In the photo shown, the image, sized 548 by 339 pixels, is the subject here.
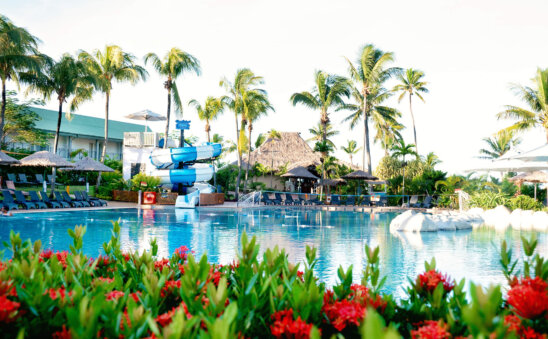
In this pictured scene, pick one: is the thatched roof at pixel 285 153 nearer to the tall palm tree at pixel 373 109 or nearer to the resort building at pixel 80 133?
the tall palm tree at pixel 373 109

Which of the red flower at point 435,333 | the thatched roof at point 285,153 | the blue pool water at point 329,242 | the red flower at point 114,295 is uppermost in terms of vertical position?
the thatched roof at point 285,153

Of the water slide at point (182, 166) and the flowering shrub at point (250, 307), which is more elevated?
the water slide at point (182, 166)

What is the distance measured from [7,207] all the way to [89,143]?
24159 millimetres

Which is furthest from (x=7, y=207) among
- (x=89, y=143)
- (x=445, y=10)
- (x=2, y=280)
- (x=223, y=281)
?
(x=89, y=143)

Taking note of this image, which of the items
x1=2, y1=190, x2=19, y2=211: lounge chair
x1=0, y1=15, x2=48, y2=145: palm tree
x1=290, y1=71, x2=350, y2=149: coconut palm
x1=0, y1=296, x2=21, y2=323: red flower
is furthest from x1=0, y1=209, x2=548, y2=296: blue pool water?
x1=290, y1=71, x2=350, y2=149: coconut palm

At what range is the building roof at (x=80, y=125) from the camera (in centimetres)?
3422

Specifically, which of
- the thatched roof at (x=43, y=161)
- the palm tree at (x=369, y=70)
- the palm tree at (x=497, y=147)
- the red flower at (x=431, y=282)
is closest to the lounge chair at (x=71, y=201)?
the thatched roof at (x=43, y=161)

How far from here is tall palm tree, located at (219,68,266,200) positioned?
1149 inches

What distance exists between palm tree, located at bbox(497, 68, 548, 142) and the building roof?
29.8 m

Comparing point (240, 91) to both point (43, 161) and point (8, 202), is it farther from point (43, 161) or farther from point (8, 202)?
point (8, 202)

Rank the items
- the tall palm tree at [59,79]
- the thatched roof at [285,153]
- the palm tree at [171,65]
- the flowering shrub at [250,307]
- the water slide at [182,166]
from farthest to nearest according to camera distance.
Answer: the thatched roof at [285,153] < the palm tree at [171,65] < the water slide at [182,166] < the tall palm tree at [59,79] < the flowering shrub at [250,307]

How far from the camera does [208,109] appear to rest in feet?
111

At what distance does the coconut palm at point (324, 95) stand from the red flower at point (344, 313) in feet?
100

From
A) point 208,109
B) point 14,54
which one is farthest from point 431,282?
point 208,109
